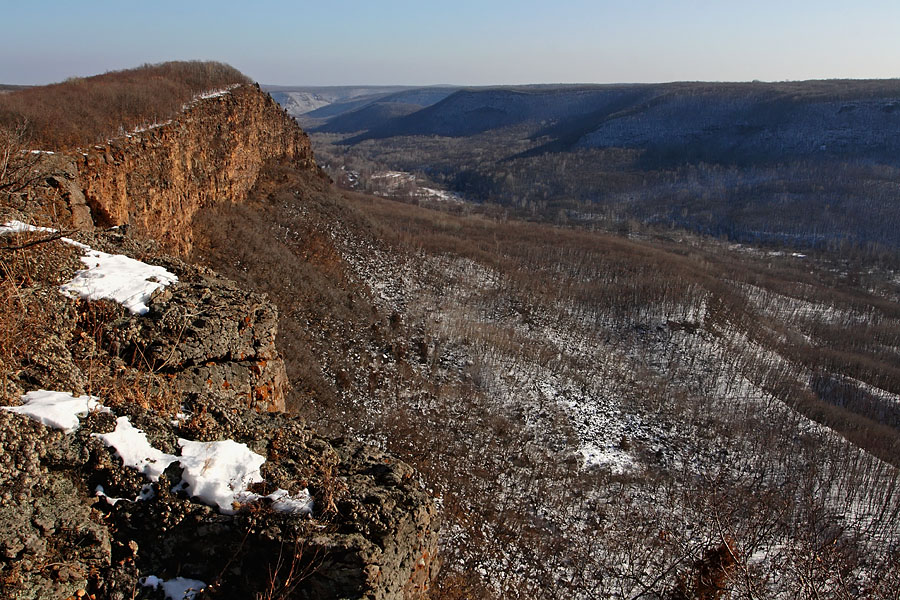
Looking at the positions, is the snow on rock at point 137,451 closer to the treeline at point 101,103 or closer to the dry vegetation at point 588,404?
the dry vegetation at point 588,404

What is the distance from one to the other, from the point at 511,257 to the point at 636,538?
81.8 feet

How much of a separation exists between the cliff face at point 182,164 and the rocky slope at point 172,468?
568 cm

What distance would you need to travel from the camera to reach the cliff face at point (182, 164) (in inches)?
501

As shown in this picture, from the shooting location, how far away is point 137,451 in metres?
4.32

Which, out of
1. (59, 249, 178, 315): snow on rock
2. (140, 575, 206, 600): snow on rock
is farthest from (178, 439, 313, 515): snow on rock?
(59, 249, 178, 315): snow on rock

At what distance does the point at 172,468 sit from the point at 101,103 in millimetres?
15376

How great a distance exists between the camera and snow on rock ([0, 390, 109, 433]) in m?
4.14

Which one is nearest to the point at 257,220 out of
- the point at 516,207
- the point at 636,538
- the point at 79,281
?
the point at 79,281

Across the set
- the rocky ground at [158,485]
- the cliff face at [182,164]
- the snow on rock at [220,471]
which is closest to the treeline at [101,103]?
the cliff face at [182,164]

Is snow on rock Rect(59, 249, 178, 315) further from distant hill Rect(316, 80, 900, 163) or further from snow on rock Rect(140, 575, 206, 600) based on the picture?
distant hill Rect(316, 80, 900, 163)

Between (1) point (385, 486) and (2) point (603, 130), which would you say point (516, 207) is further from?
(1) point (385, 486)

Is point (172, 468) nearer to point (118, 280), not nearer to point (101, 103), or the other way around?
point (118, 280)

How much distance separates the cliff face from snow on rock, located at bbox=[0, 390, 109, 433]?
9051 mm

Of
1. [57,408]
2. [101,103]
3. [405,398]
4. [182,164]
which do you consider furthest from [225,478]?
[182,164]
